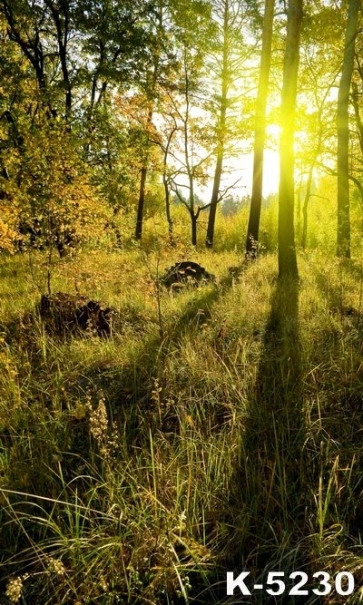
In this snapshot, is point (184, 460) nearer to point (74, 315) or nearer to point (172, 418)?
point (172, 418)

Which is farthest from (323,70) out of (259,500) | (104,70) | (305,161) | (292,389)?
(259,500)

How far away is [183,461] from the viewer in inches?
87.4

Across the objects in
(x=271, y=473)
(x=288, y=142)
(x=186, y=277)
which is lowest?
(x=271, y=473)

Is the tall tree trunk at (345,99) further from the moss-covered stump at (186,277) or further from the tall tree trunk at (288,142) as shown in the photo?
the moss-covered stump at (186,277)

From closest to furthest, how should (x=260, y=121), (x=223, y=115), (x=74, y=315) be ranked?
(x=74, y=315) < (x=260, y=121) < (x=223, y=115)

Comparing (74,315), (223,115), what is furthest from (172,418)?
(223,115)

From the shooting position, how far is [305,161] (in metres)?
14.9

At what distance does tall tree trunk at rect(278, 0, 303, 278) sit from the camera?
615 cm

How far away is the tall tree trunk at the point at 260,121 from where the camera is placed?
29.6 ft

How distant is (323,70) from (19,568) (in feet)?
58.6

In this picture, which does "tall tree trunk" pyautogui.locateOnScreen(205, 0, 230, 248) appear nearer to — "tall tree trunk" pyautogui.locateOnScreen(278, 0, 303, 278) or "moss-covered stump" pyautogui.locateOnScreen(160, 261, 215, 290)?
"moss-covered stump" pyautogui.locateOnScreen(160, 261, 215, 290)

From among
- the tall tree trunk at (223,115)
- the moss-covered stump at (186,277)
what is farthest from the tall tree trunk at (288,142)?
the tall tree trunk at (223,115)

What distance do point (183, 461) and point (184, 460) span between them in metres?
0.01

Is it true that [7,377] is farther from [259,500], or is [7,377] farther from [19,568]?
[259,500]
